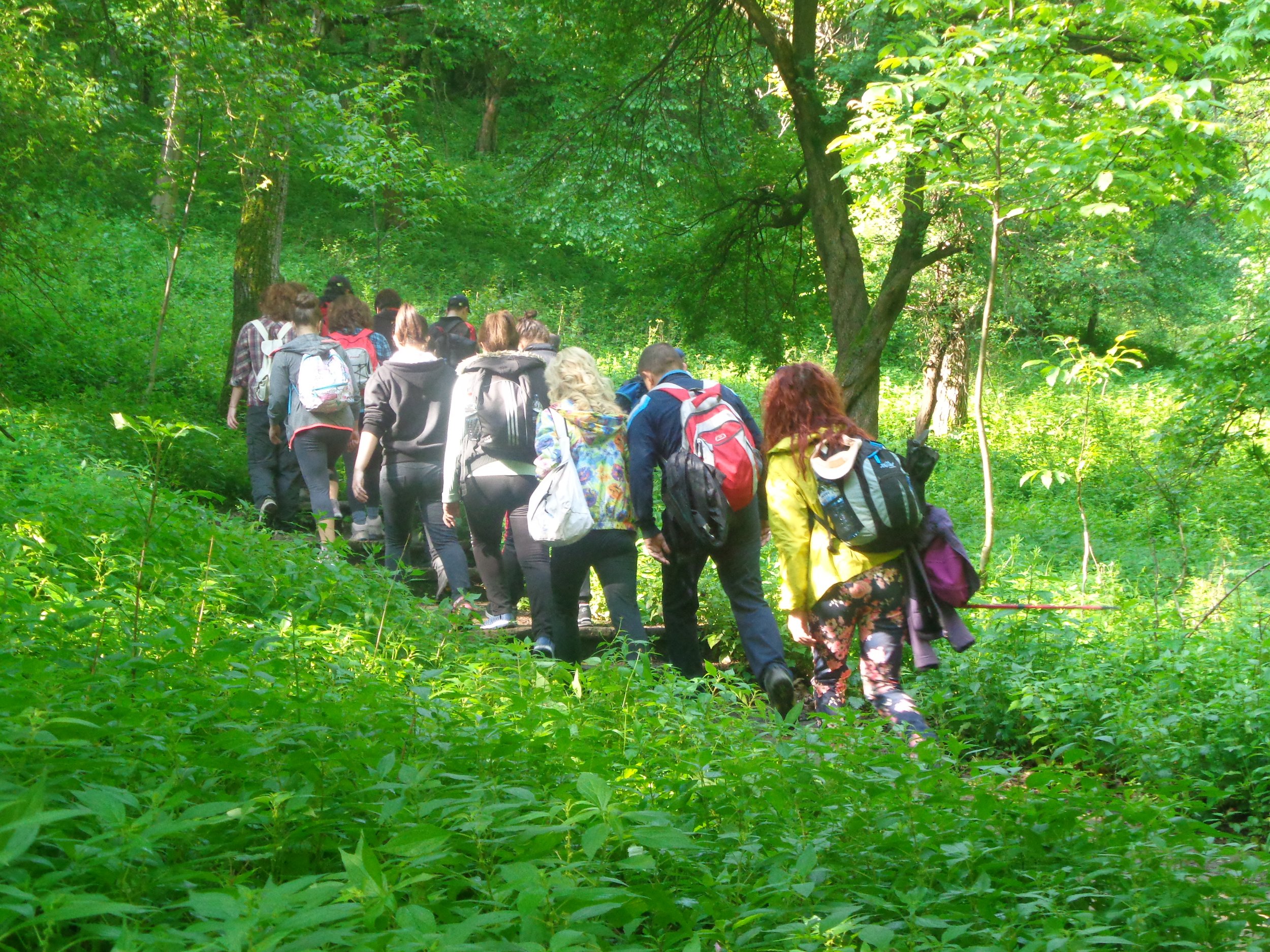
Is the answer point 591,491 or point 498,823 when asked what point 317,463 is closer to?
point 591,491

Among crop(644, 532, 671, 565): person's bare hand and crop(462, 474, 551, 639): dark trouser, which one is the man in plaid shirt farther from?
crop(644, 532, 671, 565): person's bare hand

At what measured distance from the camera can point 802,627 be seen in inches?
205

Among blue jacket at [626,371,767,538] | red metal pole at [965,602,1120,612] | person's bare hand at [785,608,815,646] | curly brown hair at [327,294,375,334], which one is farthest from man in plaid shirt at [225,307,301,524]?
red metal pole at [965,602,1120,612]

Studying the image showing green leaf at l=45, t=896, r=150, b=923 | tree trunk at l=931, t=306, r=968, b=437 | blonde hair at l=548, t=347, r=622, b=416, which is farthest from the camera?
tree trunk at l=931, t=306, r=968, b=437

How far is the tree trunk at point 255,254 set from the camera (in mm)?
11484

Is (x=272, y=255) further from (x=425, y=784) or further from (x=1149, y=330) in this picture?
(x=1149, y=330)

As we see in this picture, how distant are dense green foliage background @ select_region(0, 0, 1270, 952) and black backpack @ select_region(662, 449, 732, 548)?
2.99 ft

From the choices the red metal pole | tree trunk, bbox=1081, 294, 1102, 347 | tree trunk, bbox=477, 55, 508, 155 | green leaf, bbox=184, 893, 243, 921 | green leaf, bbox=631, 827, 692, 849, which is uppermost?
tree trunk, bbox=477, 55, 508, 155

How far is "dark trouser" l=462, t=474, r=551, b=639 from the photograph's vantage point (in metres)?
6.55

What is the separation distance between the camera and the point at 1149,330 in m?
29.7

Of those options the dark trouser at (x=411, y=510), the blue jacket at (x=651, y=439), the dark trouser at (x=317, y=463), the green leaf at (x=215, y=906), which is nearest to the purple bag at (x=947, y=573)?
the blue jacket at (x=651, y=439)

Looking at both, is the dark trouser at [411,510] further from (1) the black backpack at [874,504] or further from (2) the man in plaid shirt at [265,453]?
(1) the black backpack at [874,504]

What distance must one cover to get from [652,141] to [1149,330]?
821 inches

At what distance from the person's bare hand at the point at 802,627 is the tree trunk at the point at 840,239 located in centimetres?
736
